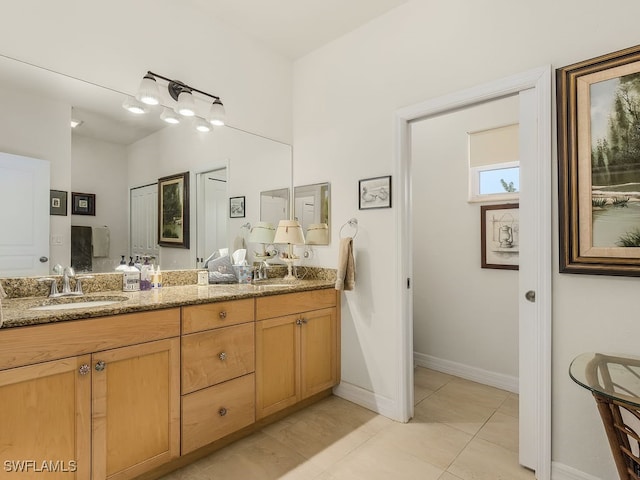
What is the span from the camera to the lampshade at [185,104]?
217 centimetres

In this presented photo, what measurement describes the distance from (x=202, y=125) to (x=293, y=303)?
4.66ft

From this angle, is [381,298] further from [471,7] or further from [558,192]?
[471,7]

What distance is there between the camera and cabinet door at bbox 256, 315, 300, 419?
6.66 feet

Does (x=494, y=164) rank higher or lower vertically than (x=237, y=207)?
higher

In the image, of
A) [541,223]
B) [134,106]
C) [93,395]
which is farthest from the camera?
[134,106]

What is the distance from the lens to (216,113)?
2.32 m

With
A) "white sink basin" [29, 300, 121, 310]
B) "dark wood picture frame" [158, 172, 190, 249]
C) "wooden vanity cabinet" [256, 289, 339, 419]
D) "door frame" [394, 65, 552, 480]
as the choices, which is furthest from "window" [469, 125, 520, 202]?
"white sink basin" [29, 300, 121, 310]

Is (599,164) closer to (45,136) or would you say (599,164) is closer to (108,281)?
(108,281)

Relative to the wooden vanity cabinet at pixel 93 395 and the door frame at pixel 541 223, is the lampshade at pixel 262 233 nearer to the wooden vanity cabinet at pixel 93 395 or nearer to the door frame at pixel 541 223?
the wooden vanity cabinet at pixel 93 395

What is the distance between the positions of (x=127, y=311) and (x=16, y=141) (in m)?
1.10

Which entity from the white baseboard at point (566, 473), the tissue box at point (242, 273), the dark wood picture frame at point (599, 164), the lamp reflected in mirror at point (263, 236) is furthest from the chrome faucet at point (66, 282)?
the white baseboard at point (566, 473)

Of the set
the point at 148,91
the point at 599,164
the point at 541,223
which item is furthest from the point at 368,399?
the point at 148,91

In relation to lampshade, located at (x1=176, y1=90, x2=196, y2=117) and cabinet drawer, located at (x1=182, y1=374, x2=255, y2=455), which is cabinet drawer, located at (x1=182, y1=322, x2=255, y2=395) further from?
lampshade, located at (x1=176, y1=90, x2=196, y2=117)

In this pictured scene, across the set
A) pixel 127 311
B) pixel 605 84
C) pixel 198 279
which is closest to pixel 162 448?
pixel 127 311
